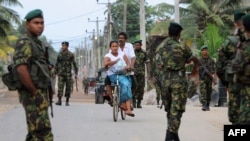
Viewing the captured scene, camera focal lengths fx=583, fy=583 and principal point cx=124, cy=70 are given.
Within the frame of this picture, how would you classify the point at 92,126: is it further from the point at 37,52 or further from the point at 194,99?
the point at 194,99

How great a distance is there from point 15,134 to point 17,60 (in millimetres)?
4074

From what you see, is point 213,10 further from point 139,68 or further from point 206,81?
point 206,81

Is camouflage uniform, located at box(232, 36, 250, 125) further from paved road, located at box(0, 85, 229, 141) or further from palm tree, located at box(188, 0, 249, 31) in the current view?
palm tree, located at box(188, 0, 249, 31)

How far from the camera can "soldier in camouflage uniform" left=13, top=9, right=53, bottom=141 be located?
263 inches

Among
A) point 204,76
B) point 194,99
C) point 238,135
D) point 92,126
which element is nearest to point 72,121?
point 92,126

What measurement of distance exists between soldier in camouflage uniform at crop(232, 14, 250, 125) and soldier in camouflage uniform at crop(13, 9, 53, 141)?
7.55 ft

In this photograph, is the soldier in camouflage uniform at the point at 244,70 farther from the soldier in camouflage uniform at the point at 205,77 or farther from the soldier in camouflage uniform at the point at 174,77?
the soldier in camouflage uniform at the point at 205,77

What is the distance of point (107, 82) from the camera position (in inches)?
504

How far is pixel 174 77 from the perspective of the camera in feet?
28.7

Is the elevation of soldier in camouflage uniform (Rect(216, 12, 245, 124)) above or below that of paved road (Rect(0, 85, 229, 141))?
above

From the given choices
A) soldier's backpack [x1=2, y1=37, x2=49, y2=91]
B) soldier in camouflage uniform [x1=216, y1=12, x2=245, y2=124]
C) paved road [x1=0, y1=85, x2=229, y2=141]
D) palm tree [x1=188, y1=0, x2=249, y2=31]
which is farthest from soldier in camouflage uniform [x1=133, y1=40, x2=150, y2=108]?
palm tree [x1=188, y1=0, x2=249, y2=31]

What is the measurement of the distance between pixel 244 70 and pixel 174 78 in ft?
5.89

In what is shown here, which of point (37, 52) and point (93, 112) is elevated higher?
point (37, 52)

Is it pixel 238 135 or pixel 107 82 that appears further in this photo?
pixel 107 82
